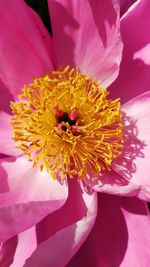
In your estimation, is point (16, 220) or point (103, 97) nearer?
point (16, 220)

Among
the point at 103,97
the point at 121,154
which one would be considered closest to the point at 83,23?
the point at 103,97

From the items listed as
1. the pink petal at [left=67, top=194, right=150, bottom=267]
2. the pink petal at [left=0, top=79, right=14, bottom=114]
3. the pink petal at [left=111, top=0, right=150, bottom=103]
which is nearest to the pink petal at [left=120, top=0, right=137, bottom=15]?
the pink petal at [left=111, top=0, right=150, bottom=103]

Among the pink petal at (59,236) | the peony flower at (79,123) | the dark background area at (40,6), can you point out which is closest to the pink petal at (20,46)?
the peony flower at (79,123)

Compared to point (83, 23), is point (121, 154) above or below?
below

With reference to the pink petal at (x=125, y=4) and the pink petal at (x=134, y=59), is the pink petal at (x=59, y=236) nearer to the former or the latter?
the pink petal at (x=134, y=59)

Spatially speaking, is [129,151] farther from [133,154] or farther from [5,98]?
[5,98]

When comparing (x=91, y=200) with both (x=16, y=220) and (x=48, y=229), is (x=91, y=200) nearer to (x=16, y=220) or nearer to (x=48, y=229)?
(x=48, y=229)

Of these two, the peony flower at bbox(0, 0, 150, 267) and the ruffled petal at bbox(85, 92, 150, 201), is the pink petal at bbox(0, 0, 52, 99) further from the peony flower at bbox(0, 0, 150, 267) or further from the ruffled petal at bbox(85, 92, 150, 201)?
the ruffled petal at bbox(85, 92, 150, 201)
